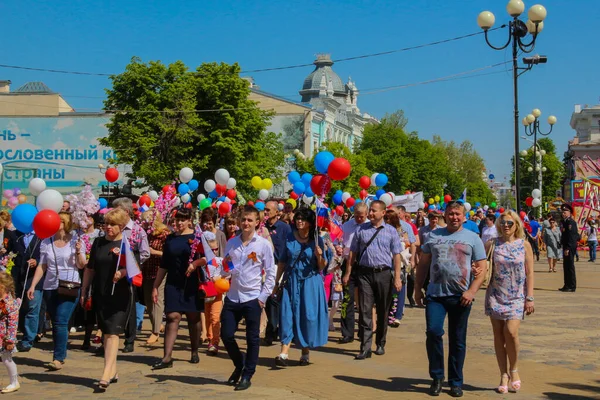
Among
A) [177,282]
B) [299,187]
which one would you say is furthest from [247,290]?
[299,187]

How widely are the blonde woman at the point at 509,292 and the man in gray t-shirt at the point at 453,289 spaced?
250mm

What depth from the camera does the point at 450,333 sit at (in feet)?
25.7

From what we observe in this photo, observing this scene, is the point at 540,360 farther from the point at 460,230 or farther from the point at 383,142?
the point at 383,142

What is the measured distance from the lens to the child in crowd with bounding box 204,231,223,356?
29.9ft

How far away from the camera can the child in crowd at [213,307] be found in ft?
29.9

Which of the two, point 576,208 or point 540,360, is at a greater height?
point 576,208

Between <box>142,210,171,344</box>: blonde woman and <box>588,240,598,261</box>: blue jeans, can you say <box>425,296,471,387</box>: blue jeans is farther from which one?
<box>588,240,598,261</box>: blue jeans

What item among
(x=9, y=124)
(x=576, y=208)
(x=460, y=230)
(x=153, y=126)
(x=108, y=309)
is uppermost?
(x=9, y=124)

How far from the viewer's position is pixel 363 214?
10.9 meters

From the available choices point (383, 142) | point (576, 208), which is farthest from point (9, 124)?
point (576, 208)

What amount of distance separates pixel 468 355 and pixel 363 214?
7.29 feet

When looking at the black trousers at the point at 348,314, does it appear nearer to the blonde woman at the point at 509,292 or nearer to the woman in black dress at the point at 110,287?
the blonde woman at the point at 509,292

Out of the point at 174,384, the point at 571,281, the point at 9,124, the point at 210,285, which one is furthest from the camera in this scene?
the point at 9,124

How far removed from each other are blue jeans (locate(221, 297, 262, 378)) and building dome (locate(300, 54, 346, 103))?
95175 millimetres
